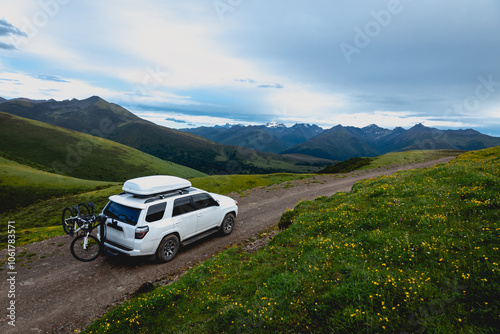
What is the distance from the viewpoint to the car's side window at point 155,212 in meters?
9.80

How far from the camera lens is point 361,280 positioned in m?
5.48

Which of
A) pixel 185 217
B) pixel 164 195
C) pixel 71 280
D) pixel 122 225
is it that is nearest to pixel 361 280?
pixel 185 217

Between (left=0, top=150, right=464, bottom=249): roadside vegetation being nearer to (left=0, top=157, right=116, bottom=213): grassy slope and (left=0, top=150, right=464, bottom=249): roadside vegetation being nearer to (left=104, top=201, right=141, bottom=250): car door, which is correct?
(left=0, top=157, right=116, bottom=213): grassy slope

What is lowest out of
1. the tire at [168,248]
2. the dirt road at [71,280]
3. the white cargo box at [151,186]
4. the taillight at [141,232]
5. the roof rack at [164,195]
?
the dirt road at [71,280]

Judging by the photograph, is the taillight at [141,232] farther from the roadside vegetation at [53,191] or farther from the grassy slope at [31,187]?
the grassy slope at [31,187]

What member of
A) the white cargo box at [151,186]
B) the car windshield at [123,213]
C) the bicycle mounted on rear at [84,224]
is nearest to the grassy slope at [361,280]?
the car windshield at [123,213]

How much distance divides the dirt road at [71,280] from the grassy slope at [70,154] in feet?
419

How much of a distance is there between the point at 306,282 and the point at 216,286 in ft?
10.0

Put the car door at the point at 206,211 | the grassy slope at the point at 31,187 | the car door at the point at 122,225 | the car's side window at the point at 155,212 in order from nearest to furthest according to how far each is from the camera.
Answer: the car door at the point at 122,225 < the car's side window at the point at 155,212 < the car door at the point at 206,211 < the grassy slope at the point at 31,187

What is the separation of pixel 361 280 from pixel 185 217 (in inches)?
330

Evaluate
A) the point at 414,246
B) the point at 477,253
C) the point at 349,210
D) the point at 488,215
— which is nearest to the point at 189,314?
the point at 414,246

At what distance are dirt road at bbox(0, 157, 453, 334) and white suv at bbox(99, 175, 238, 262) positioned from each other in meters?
0.88

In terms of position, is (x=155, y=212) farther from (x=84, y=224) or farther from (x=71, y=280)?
(x=71, y=280)

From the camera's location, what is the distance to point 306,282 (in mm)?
6055
